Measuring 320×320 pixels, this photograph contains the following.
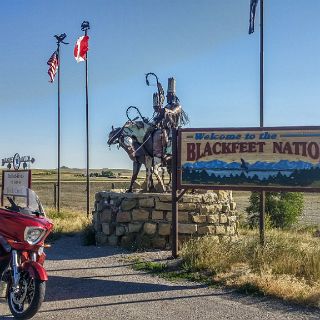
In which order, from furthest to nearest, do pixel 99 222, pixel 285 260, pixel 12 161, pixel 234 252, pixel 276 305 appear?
pixel 12 161, pixel 99 222, pixel 234 252, pixel 285 260, pixel 276 305

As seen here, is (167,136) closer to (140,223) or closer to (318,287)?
(140,223)

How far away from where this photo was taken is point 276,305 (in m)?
7.02

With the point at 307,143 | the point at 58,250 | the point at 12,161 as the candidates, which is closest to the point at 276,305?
the point at 307,143

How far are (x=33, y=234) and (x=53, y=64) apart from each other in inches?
628

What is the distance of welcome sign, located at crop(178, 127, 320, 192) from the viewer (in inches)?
377

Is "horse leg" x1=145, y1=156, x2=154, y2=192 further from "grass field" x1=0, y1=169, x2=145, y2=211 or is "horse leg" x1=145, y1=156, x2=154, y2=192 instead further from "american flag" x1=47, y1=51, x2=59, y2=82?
"american flag" x1=47, y1=51, x2=59, y2=82

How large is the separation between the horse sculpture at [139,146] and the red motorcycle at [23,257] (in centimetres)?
707

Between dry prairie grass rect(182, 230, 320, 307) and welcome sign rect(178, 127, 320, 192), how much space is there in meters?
1.05

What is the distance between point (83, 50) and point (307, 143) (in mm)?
12051

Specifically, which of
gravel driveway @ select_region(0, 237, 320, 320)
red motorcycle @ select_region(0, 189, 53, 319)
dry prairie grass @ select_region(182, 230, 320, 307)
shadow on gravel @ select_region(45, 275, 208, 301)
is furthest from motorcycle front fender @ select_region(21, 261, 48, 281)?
dry prairie grass @ select_region(182, 230, 320, 307)

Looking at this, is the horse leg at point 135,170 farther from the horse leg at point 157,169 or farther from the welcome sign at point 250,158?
the welcome sign at point 250,158

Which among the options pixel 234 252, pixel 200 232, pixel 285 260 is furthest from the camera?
pixel 200 232

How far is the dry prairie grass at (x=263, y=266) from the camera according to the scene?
7426 mm

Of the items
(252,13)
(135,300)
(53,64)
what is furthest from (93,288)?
(53,64)
